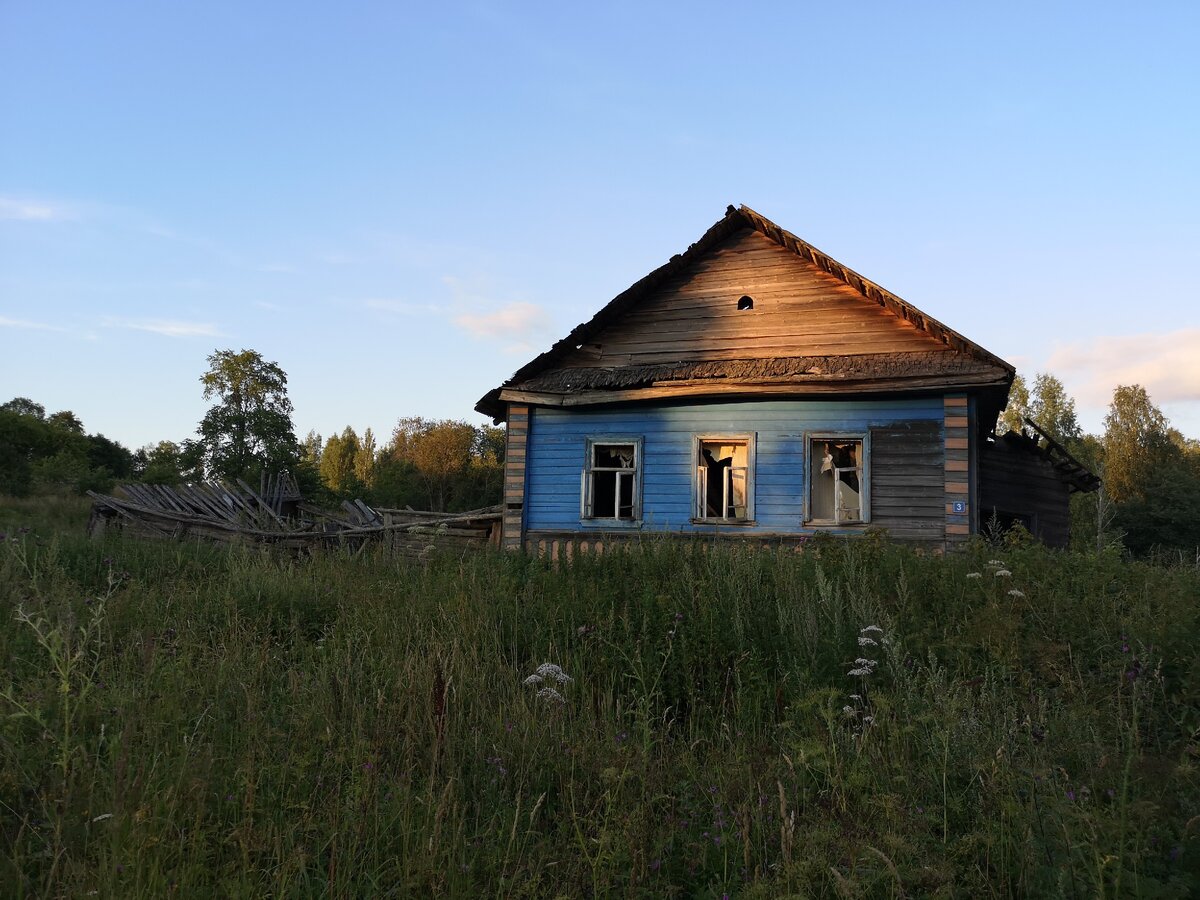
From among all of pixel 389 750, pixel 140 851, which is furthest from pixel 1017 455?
pixel 140 851

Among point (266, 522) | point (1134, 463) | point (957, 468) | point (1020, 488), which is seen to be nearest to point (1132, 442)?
point (1134, 463)

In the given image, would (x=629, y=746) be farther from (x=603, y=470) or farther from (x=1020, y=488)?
(x=1020, y=488)

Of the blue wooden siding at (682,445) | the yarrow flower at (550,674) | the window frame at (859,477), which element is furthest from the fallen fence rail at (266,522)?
the yarrow flower at (550,674)

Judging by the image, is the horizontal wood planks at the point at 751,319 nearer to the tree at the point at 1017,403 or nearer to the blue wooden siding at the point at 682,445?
the blue wooden siding at the point at 682,445

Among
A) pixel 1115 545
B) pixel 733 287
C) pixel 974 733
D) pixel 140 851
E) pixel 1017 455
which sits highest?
pixel 733 287

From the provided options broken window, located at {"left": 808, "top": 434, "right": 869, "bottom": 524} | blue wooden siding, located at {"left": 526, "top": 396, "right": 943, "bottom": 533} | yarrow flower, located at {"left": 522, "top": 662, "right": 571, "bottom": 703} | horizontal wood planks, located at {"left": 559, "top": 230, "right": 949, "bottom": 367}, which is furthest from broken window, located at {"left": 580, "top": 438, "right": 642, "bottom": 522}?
yarrow flower, located at {"left": 522, "top": 662, "right": 571, "bottom": 703}

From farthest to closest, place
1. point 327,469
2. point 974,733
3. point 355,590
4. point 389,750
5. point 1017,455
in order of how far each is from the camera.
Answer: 1. point 327,469
2. point 1017,455
3. point 355,590
4. point 389,750
5. point 974,733

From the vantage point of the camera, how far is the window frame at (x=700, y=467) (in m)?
12.7

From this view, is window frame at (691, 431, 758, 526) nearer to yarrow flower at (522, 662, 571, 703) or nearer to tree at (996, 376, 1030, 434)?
yarrow flower at (522, 662, 571, 703)

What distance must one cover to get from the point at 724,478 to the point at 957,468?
3.50 metres

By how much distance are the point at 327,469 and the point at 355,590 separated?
64690mm

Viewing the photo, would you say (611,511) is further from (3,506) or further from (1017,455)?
(3,506)

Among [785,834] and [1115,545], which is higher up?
[1115,545]

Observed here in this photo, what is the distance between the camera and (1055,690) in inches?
157
